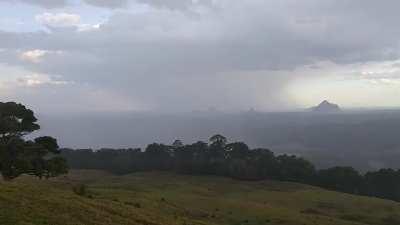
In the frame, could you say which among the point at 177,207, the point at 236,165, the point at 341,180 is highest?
the point at 236,165

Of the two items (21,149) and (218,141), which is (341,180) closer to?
(218,141)

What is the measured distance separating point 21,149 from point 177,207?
1411 centimetres

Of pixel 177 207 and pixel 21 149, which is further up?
pixel 21 149

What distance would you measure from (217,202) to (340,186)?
63.6 metres

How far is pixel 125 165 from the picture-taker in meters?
144

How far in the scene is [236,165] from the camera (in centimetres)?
12488

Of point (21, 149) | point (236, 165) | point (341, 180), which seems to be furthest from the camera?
point (236, 165)

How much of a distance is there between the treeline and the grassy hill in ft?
36.6

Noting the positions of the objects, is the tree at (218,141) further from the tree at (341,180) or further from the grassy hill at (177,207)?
the tree at (341,180)

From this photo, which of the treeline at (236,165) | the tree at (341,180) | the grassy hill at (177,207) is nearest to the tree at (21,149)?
the grassy hill at (177,207)

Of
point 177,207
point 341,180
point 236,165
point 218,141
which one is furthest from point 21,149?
point 218,141

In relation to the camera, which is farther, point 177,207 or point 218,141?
point 218,141

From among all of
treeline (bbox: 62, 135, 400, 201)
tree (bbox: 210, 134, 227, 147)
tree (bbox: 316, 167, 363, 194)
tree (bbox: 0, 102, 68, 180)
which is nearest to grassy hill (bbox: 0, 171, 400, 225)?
tree (bbox: 0, 102, 68, 180)

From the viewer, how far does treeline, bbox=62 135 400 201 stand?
117 metres
